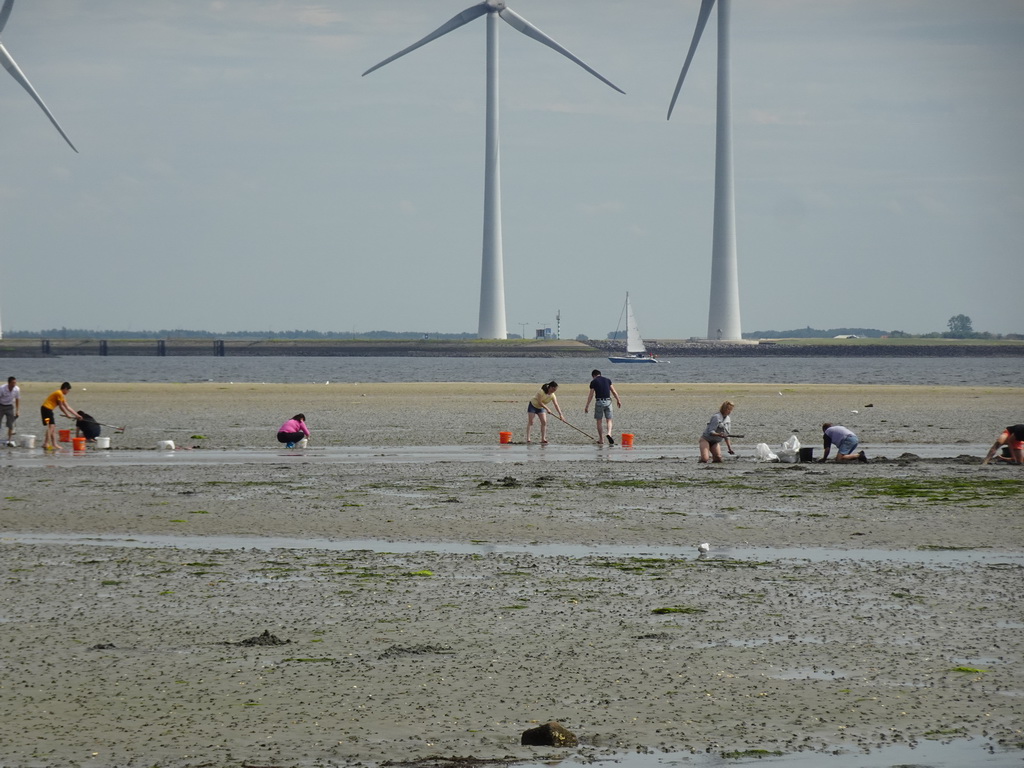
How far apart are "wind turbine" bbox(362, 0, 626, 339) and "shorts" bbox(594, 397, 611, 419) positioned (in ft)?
277

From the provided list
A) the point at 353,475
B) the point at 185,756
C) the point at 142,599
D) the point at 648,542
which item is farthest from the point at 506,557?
the point at 353,475

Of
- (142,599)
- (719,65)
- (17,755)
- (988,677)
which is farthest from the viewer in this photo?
(719,65)

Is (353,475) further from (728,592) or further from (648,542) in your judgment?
(728,592)

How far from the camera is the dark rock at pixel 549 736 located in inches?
340

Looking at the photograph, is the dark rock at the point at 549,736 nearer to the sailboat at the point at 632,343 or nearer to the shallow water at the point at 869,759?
the shallow water at the point at 869,759

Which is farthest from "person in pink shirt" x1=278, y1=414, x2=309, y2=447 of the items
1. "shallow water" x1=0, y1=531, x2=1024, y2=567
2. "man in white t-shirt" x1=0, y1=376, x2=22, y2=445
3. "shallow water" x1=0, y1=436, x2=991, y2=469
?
"shallow water" x1=0, y1=531, x2=1024, y2=567

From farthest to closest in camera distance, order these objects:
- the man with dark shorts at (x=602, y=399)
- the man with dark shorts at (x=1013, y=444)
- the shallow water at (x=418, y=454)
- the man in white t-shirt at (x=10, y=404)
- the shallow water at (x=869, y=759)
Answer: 1. the man in white t-shirt at (x=10, y=404)
2. the man with dark shorts at (x=602, y=399)
3. the shallow water at (x=418, y=454)
4. the man with dark shorts at (x=1013, y=444)
5. the shallow water at (x=869, y=759)

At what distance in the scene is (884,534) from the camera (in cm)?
1834

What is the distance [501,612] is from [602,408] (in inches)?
895

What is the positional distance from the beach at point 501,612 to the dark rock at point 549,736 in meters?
0.12

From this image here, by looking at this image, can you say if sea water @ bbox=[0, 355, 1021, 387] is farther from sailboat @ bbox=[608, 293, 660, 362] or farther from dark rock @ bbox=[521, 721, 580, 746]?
dark rock @ bbox=[521, 721, 580, 746]

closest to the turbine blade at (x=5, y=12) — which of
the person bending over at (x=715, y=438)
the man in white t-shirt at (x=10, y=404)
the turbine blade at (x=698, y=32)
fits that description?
the turbine blade at (x=698, y=32)

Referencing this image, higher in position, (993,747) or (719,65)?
(719,65)

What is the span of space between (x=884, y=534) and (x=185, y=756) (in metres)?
12.3
